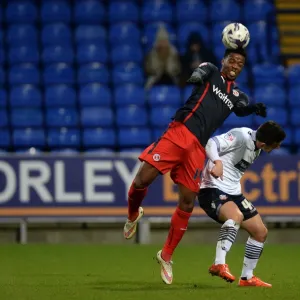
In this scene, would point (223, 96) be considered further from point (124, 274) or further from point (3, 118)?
point (3, 118)

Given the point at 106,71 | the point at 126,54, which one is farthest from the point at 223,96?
the point at 126,54

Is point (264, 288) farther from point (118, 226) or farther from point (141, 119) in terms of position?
point (141, 119)

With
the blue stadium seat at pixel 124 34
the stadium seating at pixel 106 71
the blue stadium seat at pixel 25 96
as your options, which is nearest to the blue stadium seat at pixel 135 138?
the stadium seating at pixel 106 71

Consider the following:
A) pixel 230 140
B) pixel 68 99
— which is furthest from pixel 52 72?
pixel 230 140

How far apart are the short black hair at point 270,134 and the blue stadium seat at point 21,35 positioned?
863 centimetres

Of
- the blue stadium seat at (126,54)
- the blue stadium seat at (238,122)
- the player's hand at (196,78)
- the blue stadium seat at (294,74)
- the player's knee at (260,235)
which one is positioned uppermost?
the blue stadium seat at (126,54)

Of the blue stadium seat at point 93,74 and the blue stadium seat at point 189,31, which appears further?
the blue stadium seat at point 189,31

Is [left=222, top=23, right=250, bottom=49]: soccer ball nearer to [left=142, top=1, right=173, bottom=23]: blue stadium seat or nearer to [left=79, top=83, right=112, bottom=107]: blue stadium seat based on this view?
[left=79, top=83, right=112, bottom=107]: blue stadium seat

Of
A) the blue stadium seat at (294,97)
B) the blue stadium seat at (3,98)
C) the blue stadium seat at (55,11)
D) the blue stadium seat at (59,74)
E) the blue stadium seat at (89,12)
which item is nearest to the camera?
the blue stadium seat at (3,98)

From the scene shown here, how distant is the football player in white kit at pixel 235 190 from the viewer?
24.6 ft

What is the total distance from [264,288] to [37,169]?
5802 millimetres

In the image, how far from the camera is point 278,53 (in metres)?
16.2

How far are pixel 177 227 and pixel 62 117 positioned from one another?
23.4ft

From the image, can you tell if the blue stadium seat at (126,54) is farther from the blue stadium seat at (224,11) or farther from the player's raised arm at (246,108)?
the player's raised arm at (246,108)
